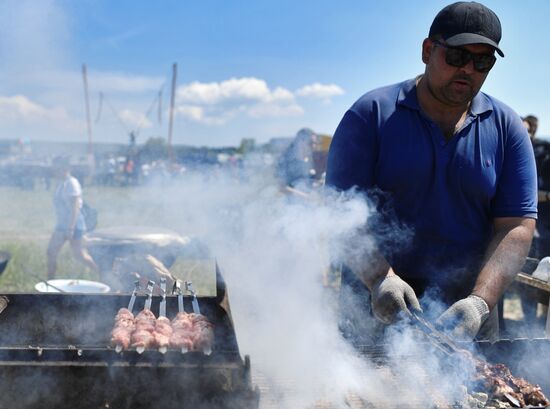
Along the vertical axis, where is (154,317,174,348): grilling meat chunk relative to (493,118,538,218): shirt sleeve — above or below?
below

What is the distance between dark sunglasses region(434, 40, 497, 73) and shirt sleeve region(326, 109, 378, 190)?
1.55 feet

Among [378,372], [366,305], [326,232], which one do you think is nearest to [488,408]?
[378,372]

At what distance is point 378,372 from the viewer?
86.0 inches

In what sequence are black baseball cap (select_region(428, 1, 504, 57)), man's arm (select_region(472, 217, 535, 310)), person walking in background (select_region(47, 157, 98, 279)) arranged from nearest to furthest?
black baseball cap (select_region(428, 1, 504, 57)) → man's arm (select_region(472, 217, 535, 310)) → person walking in background (select_region(47, 157, 98, 279))

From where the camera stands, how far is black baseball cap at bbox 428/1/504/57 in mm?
2369

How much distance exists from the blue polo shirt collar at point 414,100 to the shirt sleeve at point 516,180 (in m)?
0.17

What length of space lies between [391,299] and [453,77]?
1.12 meters

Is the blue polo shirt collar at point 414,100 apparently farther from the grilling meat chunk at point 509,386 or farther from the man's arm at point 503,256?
the grilling meat chunk at point 509,386

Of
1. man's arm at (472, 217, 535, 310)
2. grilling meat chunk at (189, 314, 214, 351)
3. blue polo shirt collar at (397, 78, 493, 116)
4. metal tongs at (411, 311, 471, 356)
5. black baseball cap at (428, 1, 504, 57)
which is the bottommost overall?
grilling meat chunk at (189, 314, 214, 351)

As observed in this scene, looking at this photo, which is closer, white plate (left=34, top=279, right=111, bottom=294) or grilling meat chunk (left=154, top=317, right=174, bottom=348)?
grilling meat chunk (left=154, top=317, right=174, bottom=348)

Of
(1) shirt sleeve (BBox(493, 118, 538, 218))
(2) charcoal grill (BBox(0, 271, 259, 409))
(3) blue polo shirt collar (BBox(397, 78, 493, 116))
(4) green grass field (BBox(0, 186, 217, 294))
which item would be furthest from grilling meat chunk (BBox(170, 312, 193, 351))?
(4) green grass field (BBox(0, 186, 217, 294))

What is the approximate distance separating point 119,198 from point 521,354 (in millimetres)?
17497

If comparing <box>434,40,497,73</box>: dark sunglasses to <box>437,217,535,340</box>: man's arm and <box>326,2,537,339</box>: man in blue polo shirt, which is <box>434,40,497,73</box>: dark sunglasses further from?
<box>437,217,535,340</box>: man's arm

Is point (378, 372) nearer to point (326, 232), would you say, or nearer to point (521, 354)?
point (521, 354)
